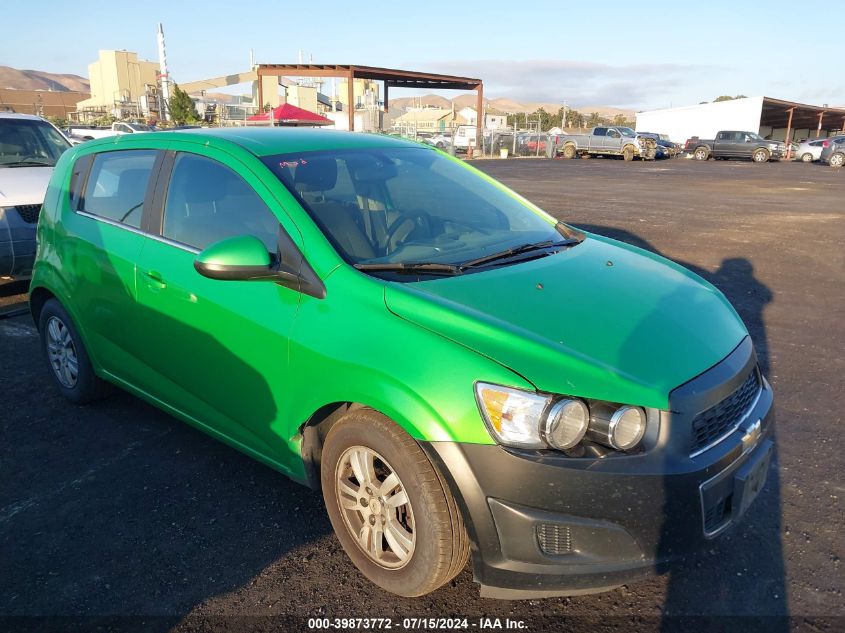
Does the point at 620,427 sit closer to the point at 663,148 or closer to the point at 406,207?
the point at 406,207

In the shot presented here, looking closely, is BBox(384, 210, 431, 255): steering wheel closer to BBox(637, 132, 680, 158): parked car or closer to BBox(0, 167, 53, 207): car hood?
BBox(0, 167, 53, 207): car hood

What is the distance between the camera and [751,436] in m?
2.59

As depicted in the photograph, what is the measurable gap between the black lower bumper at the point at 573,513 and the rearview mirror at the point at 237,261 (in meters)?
1.06

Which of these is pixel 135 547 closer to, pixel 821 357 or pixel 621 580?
pixel 621 580

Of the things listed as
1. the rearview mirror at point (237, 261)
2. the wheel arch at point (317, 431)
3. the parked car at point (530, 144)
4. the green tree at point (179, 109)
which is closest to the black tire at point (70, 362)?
the rearview mirror at point (237, 261)

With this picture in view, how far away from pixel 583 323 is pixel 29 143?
8.10 metres

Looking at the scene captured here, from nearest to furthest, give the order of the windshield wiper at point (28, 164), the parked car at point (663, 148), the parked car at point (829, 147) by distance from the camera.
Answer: the windshield wiper at point (28, 164) < the parked car at point (829, 147) < the parked car at point (663, 148)

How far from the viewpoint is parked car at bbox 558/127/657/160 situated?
37750 mm

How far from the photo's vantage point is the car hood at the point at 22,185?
672cm

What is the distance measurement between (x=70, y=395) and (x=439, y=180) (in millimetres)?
2843

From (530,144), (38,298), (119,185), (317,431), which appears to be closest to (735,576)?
(317,431)

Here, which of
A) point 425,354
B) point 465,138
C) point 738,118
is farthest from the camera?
point 738,118

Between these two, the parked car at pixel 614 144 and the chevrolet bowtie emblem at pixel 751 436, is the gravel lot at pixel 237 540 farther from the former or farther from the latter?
the parked car at pixel 614 144

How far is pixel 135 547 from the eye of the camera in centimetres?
301
